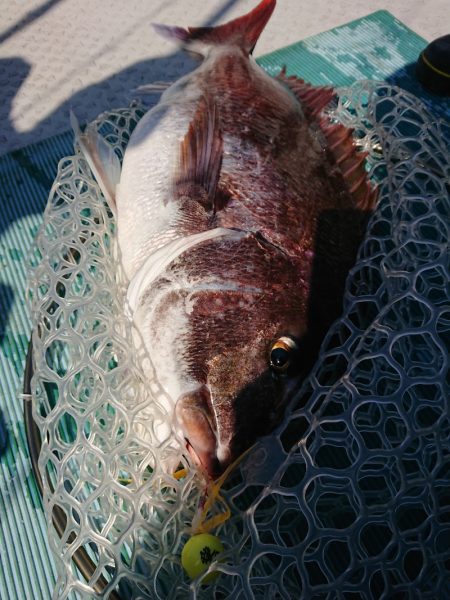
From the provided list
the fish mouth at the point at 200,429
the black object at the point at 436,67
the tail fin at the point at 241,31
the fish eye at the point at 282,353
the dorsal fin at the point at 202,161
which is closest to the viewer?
the fish mouth at the point at 200,429

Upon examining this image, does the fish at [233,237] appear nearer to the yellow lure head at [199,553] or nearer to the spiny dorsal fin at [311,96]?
the spiny dorsal fin at [311,96]

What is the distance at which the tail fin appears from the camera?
8.13 feet

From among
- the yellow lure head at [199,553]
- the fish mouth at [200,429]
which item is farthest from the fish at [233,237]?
the yellow lure head at [199,553]

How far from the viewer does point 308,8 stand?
3867mm

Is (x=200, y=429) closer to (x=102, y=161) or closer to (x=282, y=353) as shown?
(x=282, y=353)

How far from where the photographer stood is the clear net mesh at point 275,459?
47.4 inches

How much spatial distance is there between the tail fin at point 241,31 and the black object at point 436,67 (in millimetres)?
960

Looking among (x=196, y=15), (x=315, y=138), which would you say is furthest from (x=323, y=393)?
(x=196, y=15)

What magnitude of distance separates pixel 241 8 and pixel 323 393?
3660 millimetres

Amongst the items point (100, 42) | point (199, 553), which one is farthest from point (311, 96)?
point (100, 42)

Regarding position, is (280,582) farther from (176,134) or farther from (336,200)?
A: (176,134)

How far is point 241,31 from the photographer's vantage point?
8.27 ft

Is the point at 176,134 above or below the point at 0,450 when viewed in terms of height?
above

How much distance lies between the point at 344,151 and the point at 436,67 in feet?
4.05
